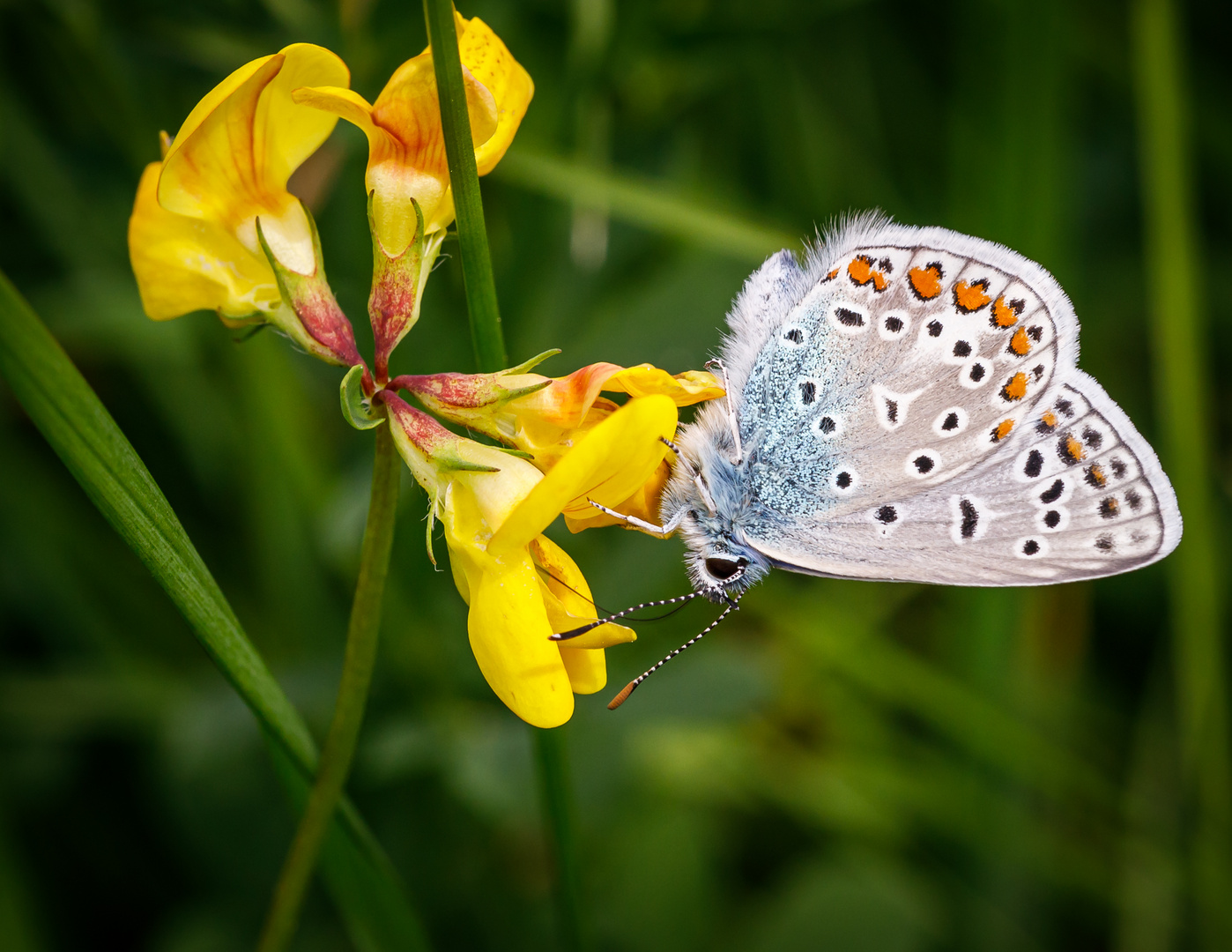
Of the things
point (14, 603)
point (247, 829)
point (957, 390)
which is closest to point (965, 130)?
point (957, 390)

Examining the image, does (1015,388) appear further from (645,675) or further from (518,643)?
(518,643)

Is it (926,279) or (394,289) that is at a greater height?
(926,279)

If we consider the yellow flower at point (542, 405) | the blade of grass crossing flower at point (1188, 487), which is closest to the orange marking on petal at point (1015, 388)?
the yellow flower at point (542, 405)

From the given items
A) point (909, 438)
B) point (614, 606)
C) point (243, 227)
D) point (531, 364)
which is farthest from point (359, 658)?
point (614, 606)

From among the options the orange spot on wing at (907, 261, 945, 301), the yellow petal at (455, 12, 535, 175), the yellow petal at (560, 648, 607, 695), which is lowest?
the yellow petal at (560, 648, 607, 695)

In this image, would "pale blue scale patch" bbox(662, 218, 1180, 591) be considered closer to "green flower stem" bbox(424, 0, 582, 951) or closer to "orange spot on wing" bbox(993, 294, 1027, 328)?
"orange spot on wing" bbox(993, 294, 1027, 328)

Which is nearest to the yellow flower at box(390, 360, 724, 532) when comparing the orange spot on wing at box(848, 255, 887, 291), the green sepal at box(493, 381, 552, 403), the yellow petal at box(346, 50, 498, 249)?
the green sepal at box(493, 381, 552, 403)
